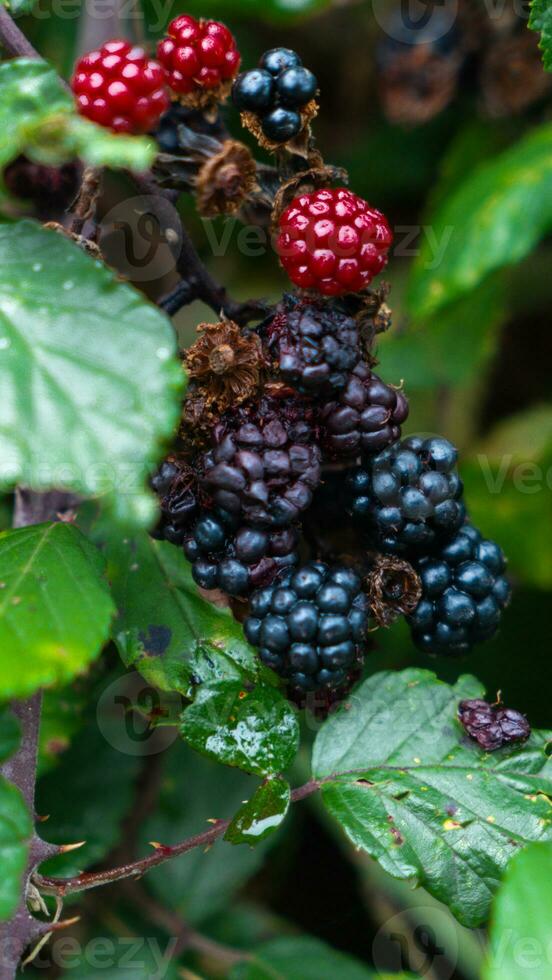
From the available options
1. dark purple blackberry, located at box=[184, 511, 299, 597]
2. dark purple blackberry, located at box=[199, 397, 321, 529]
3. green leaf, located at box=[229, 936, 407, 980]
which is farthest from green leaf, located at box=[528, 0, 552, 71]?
green leaf, located at box=[229, 936, 407, 980]

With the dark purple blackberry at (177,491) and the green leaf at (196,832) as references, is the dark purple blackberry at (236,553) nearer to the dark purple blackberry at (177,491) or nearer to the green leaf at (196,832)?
the dark purple blackberry at (177,491)

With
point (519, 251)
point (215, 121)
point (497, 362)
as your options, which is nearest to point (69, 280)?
point (215, 121)

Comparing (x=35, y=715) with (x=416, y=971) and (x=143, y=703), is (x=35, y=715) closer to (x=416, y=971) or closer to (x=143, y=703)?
(x=143, y=703)

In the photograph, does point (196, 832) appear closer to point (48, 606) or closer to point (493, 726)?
point (493, 726)

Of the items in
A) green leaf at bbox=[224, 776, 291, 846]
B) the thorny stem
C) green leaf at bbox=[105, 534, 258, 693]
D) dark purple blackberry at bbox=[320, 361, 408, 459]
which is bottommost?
the thorny stem

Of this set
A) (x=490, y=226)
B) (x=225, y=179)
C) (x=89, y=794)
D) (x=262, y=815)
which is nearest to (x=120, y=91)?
(x=225, y=179)

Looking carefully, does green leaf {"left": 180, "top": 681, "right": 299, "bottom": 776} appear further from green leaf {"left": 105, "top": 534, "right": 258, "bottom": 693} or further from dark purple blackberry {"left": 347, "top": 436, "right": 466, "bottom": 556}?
dark purple blackberry {"left": 347, "top": 436, "right": 466, "bottom": 556}
